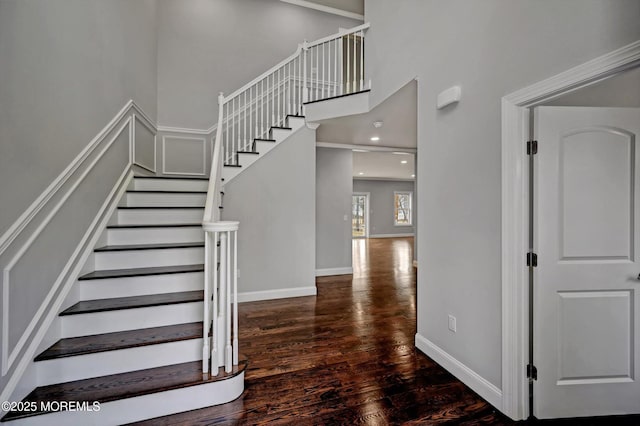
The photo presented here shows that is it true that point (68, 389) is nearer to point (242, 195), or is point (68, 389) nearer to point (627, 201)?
point (242, 195)

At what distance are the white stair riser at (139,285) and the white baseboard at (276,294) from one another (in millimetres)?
1614

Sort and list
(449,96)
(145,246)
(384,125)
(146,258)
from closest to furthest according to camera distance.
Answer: (449,96), (146,258), (145,246), (384,125)

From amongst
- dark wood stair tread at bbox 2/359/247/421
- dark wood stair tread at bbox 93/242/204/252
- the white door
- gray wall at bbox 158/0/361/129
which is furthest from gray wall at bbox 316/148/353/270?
the white door

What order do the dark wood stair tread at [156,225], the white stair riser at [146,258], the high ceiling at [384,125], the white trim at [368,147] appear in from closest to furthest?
the white stair riser at [146,258]
the dark wood stair tread at [156,225]
the high ceiling at [384,125]
the white trim at [368,147]

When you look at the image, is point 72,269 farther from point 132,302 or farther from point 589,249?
point 589,249

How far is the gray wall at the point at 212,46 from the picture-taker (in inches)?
184

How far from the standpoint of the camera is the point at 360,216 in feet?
42.8

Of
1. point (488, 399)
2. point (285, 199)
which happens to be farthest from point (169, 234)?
point (488, 399)

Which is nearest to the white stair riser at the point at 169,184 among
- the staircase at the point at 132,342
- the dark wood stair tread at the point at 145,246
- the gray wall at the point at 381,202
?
the staircase at the point at 132,342

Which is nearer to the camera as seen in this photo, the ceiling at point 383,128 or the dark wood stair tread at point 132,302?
the dark wood stair tread at point 132,302

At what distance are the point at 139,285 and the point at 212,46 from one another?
4.44m

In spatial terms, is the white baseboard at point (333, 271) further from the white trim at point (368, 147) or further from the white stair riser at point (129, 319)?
the white stair riser at point (129, 319)

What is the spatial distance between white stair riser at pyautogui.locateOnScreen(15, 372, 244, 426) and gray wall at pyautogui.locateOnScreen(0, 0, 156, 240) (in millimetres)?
1038

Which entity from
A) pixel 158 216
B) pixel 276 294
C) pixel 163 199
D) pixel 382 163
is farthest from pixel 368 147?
pixel 158 216
